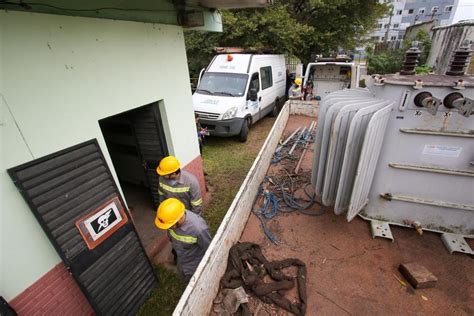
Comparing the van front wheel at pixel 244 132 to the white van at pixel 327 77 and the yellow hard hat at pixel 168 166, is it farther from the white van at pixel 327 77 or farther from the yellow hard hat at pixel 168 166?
the yellow hard hat at pixel 168 166

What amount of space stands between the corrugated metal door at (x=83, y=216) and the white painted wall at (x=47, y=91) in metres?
0.10

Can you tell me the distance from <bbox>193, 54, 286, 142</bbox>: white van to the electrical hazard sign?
4715 mm

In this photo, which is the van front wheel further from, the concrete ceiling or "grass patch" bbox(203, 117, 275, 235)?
the concrete ceiling

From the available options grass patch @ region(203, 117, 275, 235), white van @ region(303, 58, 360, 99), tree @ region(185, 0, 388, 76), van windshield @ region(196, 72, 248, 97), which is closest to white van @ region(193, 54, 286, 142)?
van windshield @ region(196, 72, 248, 97)

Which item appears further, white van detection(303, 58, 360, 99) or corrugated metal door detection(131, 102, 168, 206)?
white van detection(303, 58, 360, 99)

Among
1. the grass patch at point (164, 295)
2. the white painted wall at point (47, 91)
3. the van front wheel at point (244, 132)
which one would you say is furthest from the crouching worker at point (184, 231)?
the van front wheel at point (244, 132)

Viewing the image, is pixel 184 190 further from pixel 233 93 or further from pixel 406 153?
pixel 233 93

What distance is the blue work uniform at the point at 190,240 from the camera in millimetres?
2555

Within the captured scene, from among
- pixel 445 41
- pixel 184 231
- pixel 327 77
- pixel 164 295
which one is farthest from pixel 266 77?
pixel 445 41

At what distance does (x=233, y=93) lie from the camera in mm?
7539

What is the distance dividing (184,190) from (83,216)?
46.7 inches

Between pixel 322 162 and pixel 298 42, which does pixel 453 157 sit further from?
pixel 298 42

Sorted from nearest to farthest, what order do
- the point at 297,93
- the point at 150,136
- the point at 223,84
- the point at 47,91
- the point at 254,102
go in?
1. the point at 47,91
2. the point at 150,136
3. the point at 223,84
4. the point at 254,102
5. the point at 297,93

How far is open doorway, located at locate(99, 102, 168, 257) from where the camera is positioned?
371cm
